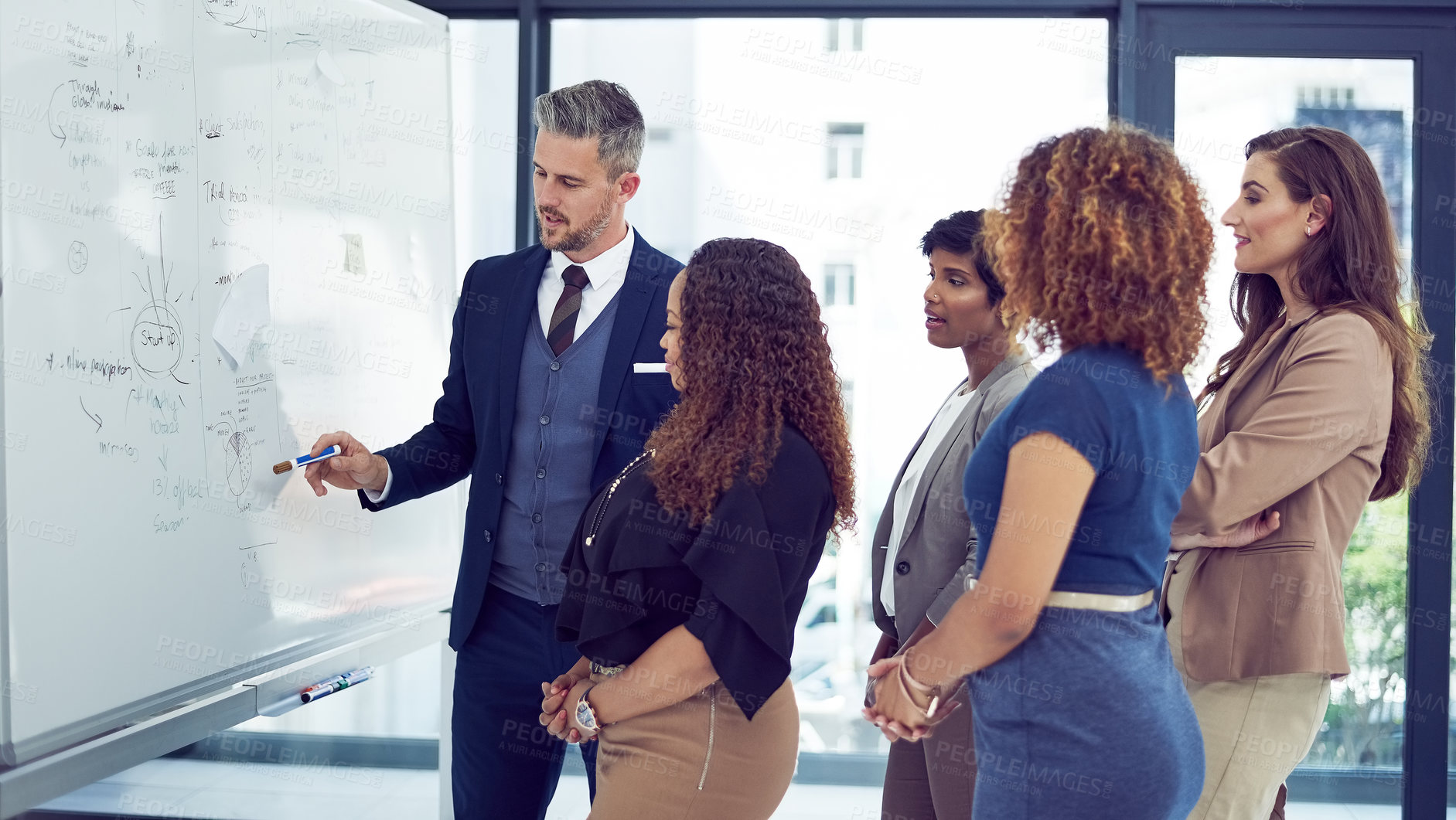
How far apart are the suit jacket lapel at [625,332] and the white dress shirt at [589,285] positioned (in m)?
0.03

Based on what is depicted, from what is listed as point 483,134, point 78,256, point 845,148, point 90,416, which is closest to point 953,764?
point 90,416

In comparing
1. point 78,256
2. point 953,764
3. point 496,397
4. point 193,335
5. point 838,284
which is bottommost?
point 953,764

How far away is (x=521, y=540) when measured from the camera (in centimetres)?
178

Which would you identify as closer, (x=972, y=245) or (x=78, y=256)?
(x=78, y=256)

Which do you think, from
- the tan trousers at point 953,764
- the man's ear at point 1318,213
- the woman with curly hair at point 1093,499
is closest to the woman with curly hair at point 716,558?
the woman with curly hair at point 1093,499

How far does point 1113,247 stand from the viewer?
115cm

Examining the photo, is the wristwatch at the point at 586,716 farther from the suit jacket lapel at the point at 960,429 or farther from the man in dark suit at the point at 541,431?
the suit jacket lapel at the point at 960,429

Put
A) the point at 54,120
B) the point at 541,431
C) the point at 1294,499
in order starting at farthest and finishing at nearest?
the point at 541,431 → the point at 1294,499 → the point at 54,120

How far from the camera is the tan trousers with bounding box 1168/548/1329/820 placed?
1467 millimetres

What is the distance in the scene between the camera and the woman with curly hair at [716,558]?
→ 1297mm

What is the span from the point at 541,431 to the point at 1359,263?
133cm

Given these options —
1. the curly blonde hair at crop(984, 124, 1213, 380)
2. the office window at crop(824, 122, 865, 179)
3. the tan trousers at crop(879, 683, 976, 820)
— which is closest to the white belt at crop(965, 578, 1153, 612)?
the curly blonde hair at crop(984, 124, 1213, 380)

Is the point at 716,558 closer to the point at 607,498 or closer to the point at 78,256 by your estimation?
the point at 607,498

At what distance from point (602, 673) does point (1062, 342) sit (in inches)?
29.6
